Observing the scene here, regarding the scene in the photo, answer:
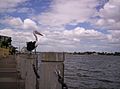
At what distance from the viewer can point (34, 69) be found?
24.2 ft

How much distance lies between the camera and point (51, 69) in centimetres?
492

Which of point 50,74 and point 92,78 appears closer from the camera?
point 50,74

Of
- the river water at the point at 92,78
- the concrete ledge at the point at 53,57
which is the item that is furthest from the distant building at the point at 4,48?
the concrete ledge at the point at 53,57

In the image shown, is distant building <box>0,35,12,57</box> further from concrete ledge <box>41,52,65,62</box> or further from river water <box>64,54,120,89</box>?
concrete ledge <box>41,52,65,62</box>

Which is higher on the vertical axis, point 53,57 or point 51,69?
point 53,57

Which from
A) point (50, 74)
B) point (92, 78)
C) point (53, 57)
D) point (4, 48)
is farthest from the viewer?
point (4, 48)

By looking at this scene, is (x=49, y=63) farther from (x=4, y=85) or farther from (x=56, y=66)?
(x=4, y=85)

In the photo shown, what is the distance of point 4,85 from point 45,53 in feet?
26.3

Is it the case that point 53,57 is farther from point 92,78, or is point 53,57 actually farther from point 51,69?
point 92,78

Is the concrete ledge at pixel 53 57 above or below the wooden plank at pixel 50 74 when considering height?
above

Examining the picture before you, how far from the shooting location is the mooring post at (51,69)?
4.78 m

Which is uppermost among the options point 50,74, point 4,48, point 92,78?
point 4,48

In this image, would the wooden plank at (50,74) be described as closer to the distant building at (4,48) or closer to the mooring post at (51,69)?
the mooring post at (51,69)

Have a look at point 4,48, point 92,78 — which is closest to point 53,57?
point 92,78
